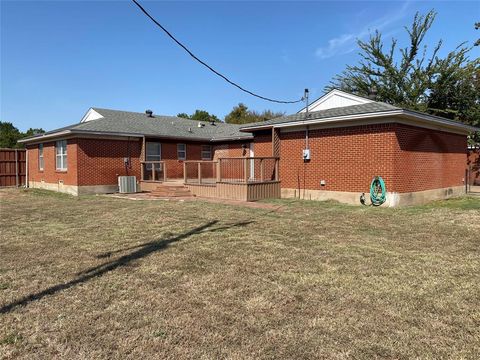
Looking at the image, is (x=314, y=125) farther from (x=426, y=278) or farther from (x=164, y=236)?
(x=426, y=278)

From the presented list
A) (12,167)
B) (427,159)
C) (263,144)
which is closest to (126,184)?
(263,144)

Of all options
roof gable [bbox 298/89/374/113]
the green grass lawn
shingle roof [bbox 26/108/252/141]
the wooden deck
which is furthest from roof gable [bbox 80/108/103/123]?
the green grass lawn

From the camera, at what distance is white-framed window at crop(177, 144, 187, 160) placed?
829 inches

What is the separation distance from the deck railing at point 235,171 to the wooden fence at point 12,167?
13.2 meters

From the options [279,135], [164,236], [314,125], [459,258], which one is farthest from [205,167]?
[459,258]

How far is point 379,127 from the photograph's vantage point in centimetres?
1193

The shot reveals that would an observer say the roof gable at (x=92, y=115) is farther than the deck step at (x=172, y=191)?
Yes

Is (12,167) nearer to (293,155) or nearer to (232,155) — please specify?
(232,155)

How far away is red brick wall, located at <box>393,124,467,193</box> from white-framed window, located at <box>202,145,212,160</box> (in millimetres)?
12913

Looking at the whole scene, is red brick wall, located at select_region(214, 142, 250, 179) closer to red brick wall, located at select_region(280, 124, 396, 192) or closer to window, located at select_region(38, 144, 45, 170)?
red brick wall, located at select_region(280, 124, 396, 192)

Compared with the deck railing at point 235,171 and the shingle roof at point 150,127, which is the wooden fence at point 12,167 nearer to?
the shingle roof at point 150,127

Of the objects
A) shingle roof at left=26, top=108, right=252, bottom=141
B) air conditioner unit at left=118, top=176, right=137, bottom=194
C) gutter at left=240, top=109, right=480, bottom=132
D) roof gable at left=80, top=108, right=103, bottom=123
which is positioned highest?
roof gable at left=80, top=108, right=103, bottom=123

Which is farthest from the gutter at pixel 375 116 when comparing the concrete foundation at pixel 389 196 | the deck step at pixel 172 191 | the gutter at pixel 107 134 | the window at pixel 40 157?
the window at pixel 40 157

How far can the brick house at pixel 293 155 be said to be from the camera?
39.8 ft
